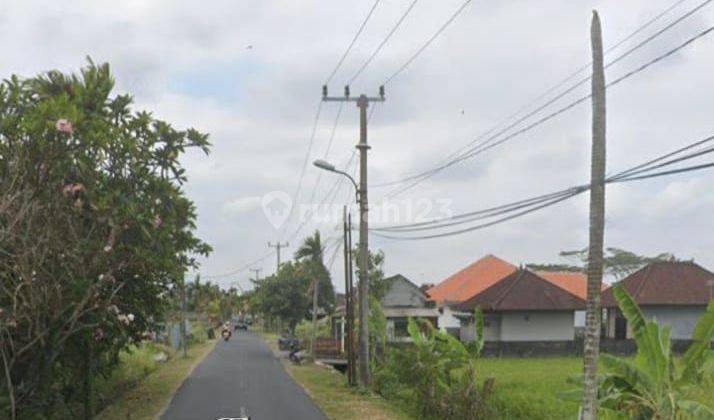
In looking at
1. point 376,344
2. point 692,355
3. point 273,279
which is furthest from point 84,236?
point 273,279

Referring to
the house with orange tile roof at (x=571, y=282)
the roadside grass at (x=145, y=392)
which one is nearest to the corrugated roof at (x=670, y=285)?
the house with orange tile roof at (x=571, y=282)

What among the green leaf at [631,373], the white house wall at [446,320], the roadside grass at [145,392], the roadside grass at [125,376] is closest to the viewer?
the green leaf at [631,373]

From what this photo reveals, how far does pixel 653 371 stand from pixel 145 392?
1793 centimetres

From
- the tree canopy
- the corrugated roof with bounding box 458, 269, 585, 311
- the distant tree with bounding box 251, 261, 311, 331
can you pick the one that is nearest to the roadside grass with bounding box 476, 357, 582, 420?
the corrugated roof with bounding box 458, 269, 585, 311

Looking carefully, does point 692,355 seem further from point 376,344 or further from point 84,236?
point 376,344

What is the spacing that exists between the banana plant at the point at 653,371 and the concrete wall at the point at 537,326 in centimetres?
2981

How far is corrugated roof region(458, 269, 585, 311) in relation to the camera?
140 ft

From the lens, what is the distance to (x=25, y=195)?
43.7ft

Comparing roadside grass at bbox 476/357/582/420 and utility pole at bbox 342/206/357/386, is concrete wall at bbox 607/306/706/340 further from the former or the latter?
utility pole at bbox 342/206/357/386

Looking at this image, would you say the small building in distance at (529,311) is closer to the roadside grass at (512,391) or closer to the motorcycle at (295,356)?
the roadside grass at (512,391)

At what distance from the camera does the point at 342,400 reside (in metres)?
24.2

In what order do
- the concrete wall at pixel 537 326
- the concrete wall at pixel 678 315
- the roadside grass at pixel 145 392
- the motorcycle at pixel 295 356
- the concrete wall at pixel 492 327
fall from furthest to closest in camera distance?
the concrete wall at pixel 678 315, the concrete wall at pixel 492 327, the concrete wall at pixel 537 326, the motorcycle at pixel 295 356, the roadside grass at pixel 145 392

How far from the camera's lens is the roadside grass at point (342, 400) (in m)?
20.9

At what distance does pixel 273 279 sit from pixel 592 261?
50.9m
